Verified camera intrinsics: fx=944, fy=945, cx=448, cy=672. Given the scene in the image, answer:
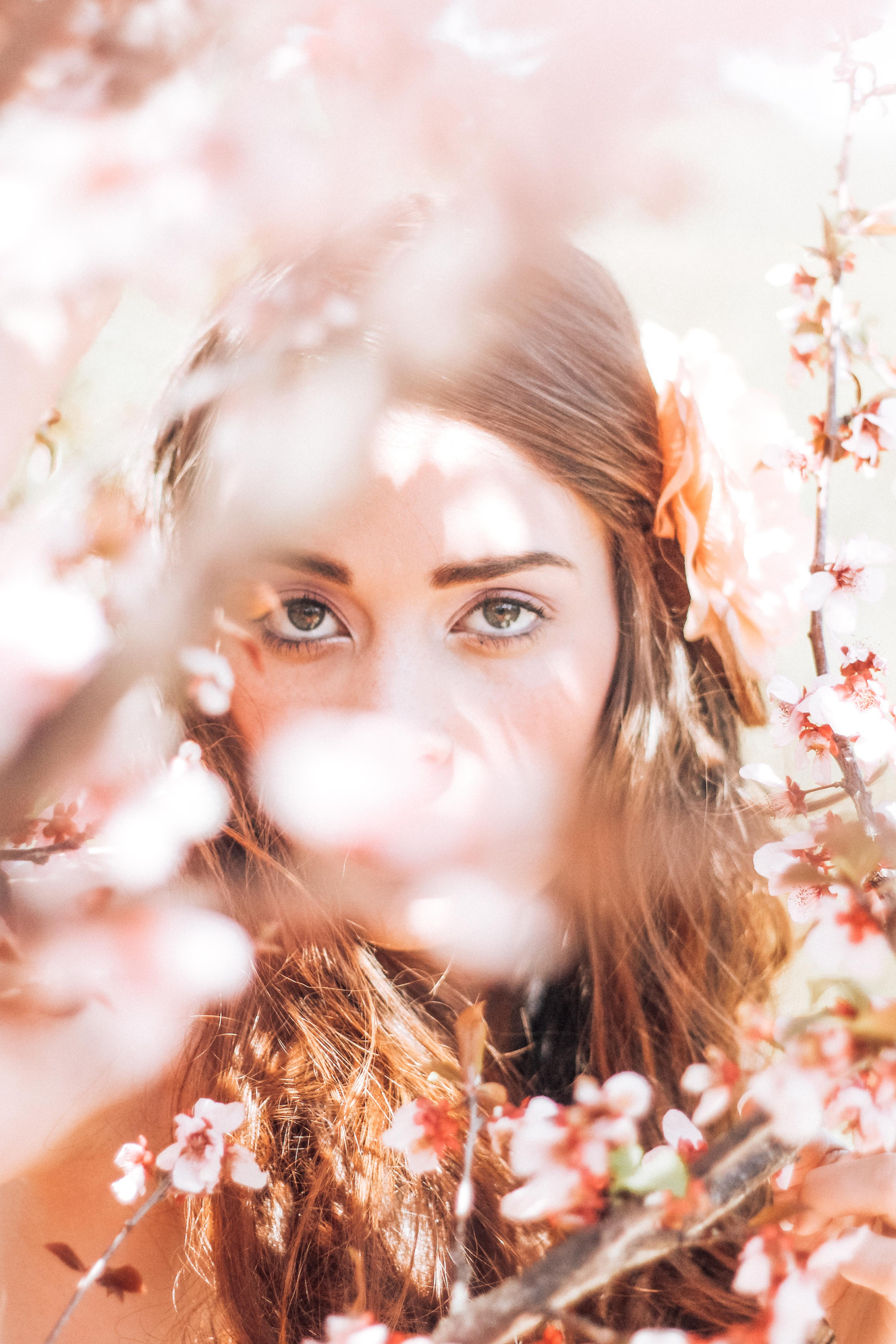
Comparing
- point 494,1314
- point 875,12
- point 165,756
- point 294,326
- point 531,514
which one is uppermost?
point 875,12

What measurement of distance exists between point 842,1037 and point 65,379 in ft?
1.71

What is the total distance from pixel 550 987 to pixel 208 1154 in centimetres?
27

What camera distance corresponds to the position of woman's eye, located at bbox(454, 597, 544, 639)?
604 mm

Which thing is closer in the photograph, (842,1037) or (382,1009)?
(842,1037)

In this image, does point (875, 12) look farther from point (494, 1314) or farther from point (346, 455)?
point (494, 1314)

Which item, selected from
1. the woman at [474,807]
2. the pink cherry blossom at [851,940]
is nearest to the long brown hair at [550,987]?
the woman at [474,807]

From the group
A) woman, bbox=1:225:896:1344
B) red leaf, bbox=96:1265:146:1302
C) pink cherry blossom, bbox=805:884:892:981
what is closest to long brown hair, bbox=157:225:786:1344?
woman, bbox=1:225:896:1344

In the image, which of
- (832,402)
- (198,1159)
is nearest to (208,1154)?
(198,1159)

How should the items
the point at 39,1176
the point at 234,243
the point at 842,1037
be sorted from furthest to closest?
the point at 39,1176 → the point at 234,243 → the point at 842,1037

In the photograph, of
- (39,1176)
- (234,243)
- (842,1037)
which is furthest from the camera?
(39,1176)

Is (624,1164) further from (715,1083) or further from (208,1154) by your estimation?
(208,1154)

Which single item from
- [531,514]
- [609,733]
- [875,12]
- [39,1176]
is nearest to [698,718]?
[609,733]

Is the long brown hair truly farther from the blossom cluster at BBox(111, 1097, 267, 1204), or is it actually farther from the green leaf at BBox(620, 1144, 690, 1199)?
the green leaf at BBox(620, 1144, 690, 1199)

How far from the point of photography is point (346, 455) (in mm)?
542
